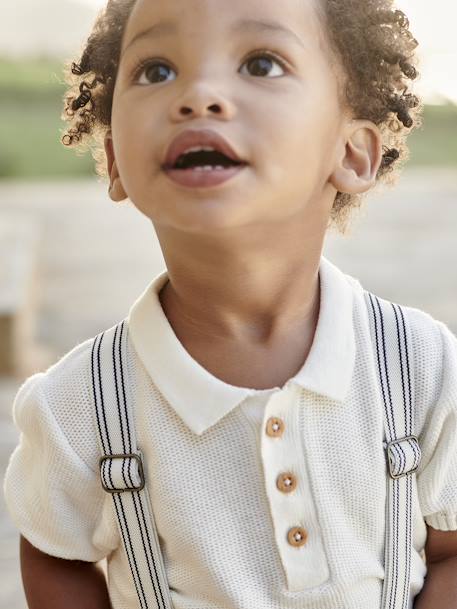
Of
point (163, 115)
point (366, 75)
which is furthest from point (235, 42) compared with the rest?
point (366, 75)

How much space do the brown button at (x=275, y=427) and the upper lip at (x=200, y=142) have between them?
0.27 m

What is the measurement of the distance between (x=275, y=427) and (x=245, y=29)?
390 millimetres

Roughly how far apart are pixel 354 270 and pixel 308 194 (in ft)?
13.6

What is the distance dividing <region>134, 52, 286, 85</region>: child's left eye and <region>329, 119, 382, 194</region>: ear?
13cm

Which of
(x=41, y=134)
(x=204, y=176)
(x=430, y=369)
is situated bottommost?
(x=430, y=369)

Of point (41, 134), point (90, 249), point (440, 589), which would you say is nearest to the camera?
point (440, 589)

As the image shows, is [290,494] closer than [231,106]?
No

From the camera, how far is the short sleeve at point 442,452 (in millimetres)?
1179

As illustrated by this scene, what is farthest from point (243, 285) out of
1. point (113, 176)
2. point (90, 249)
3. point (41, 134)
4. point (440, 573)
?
point (41, 134)

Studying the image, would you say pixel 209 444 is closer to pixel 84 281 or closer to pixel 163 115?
pixel 163 115

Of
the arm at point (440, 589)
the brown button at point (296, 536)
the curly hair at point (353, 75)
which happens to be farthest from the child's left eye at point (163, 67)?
the arm at point (440, 589)

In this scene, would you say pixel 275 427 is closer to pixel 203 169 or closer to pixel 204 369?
pixel 204 369

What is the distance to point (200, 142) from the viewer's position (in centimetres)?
103

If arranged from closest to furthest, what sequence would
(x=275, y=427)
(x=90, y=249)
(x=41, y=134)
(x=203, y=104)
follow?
1. (x=203, y=104)
2. (x=275, y=427)
3. (x=90, y=249)
4. (x=41, y=134)
